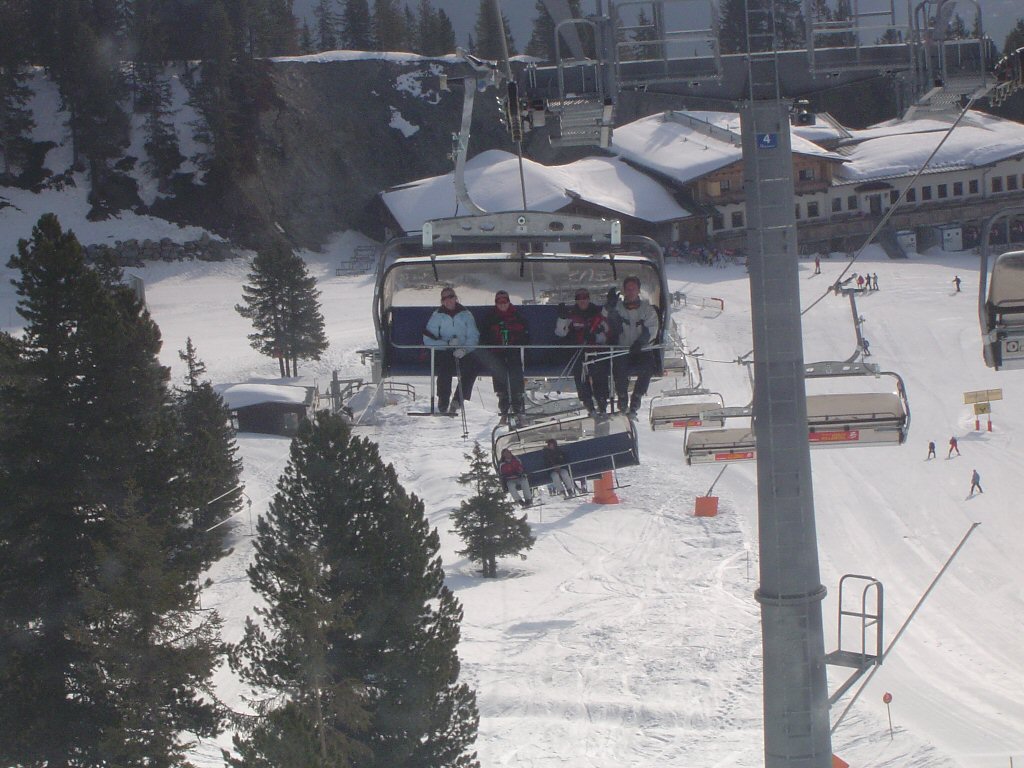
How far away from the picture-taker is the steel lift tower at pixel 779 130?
648 centimetres

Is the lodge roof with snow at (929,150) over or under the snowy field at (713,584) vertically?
over

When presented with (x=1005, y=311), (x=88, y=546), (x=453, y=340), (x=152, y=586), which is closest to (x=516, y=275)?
(x=453, y=340)

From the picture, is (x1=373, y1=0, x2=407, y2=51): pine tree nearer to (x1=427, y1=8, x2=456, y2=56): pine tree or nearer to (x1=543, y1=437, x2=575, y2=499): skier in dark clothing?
(x1=427, y1=8, x2=456, y2=56): pine tree

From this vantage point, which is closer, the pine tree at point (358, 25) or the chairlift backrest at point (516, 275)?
the chairlift backrest at point (516, 275)

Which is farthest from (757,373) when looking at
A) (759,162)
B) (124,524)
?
(124,524)

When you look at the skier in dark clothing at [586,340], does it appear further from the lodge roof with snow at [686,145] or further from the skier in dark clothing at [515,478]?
the lodge roof with snow at [686,145]

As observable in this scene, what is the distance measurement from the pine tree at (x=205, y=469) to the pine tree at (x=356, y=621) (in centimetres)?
97

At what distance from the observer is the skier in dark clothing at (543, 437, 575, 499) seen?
11.5 metres

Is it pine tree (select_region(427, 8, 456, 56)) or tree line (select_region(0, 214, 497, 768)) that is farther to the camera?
pine tree (select_region(427, 8, 456, 56))

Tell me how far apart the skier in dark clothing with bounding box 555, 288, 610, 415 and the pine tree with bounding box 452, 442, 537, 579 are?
44.9ft

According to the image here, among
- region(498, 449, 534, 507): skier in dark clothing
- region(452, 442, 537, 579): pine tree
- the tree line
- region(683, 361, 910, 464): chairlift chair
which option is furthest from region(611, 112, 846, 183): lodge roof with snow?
region(683, 361, 910, 464): chairlift chair

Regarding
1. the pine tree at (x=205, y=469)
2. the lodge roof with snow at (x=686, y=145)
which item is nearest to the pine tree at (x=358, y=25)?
the lodge roof with snow at (x=686, y=145)

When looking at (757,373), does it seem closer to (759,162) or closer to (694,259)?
(759,162)

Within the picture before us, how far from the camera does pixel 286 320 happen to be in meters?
39.6
